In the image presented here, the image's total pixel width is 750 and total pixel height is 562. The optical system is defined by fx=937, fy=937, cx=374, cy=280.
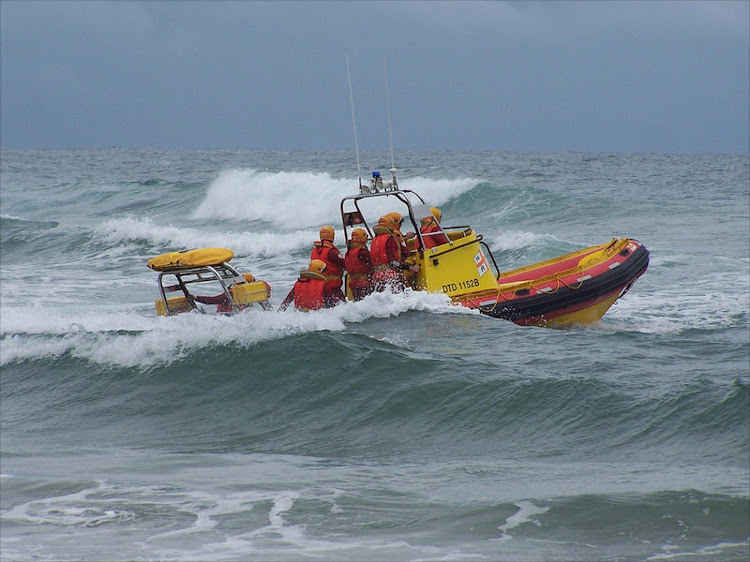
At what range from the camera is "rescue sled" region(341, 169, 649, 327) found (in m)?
9.23

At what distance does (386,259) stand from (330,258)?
546mm

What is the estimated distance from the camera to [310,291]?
881 centimetres

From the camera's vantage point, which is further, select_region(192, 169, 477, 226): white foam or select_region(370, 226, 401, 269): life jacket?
select_region(192, 169, 477, 226): white foam

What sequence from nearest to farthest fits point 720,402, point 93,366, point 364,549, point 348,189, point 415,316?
point 364,549 < point 720,402 < point 93,366 < point 415,316 < point 348,189

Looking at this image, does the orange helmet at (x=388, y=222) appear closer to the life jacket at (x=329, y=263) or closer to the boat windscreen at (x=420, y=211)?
the boat windscreen at (x=420, y=211)

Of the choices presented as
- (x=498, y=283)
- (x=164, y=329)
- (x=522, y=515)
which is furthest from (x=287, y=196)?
(x=522, y=515)

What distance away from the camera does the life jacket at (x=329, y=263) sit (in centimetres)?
899

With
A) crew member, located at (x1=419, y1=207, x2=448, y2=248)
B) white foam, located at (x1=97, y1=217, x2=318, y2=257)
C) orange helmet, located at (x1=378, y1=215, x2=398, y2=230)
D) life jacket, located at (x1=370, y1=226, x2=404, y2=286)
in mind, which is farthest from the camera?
white foam, located at (x1=97, y1=217, x2=318, y2=257)

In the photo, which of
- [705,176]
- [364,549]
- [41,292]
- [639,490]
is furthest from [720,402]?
[705,176]

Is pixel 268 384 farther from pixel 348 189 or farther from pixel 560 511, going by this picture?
pixel 348 189

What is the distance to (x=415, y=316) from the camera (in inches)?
358

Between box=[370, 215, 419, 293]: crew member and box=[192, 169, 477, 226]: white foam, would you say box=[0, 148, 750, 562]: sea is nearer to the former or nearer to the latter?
box=[370, 215, 419, 293]: crew member

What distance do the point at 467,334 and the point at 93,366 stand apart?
11.1 feet

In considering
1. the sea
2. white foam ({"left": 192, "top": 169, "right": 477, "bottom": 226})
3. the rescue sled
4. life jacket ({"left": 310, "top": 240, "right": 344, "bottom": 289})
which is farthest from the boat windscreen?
white foam ({"left": 192, "top": 169, "right": 477, "bottom": 226})
